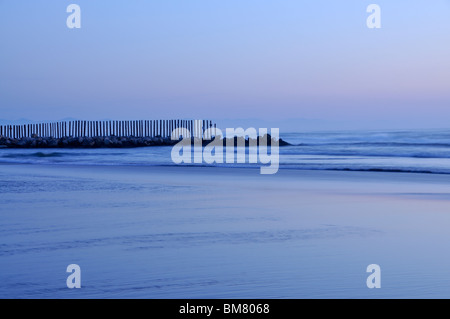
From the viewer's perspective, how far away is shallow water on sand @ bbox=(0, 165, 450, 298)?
3988 mm

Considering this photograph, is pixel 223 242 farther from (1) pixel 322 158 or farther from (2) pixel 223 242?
(1) pixel 322 158

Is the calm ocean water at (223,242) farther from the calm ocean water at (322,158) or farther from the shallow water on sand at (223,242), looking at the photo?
the calm ocean water at (322,158)

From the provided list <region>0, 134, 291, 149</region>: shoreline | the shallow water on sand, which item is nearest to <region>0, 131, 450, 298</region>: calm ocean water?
the shallow water on sand

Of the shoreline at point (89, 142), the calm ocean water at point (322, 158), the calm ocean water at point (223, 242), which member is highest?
the shoreline at point (89, 142)

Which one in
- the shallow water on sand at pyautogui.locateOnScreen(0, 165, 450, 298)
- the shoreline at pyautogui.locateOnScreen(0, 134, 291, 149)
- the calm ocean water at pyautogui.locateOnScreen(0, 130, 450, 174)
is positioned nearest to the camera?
the shallow water on sand at pyautogui.locateOnScreen(0, 165, 450, 298)

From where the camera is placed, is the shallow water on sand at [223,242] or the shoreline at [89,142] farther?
the shoreline at [89,142]

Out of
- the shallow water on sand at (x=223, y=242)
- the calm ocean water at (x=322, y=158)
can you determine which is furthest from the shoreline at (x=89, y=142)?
the shallow water on sand at (x=223, y=242)

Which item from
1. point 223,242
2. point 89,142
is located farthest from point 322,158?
point 89,142

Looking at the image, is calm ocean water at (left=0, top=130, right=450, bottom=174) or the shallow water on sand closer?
the shallow water on sand

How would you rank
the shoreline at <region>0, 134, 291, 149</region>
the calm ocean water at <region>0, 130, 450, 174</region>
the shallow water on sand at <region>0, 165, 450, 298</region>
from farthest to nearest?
the shoreline at <region>0, 134, 291, 149</region> < the calm ocean water at <region>0, 130, 450, 174</region> < the shallow water on sand at <region>0, 165, 450, 298</region>

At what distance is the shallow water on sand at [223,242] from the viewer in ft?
13.1

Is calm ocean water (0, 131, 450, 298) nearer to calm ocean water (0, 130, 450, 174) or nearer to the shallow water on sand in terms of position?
the shallow water on sand

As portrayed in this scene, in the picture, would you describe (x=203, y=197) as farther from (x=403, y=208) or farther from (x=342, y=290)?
(x=342, y=290)
